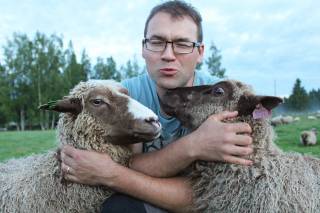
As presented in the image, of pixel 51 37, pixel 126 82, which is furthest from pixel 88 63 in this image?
pixel 126 82

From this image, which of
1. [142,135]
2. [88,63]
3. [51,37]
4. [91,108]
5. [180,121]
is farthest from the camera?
[88,63]

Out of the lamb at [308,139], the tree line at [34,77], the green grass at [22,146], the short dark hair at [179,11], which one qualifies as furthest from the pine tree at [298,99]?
the short dark hair at [179,11]

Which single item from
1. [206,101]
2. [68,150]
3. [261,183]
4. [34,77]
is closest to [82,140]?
[68,150]

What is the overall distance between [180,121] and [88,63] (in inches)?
2301

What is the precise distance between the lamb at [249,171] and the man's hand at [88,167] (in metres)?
0.79

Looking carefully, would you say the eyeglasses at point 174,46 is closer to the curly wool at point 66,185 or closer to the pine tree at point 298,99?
the curly wool at point 66,185

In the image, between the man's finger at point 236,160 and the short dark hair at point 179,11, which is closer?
the man's finger at point 236,160

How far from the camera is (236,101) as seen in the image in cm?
409

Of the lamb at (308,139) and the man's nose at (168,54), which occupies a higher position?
the man's nose at (168,54)

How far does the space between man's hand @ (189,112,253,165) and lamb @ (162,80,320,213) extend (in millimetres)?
119

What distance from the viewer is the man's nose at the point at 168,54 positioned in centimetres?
431

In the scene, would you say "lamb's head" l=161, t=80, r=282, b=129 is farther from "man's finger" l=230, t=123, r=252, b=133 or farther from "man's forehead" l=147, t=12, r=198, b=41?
"man's forehead" l=147, t=12, r=198, b=41

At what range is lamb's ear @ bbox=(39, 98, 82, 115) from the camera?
385 cm

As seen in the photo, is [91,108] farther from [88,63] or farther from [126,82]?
[88,63]
